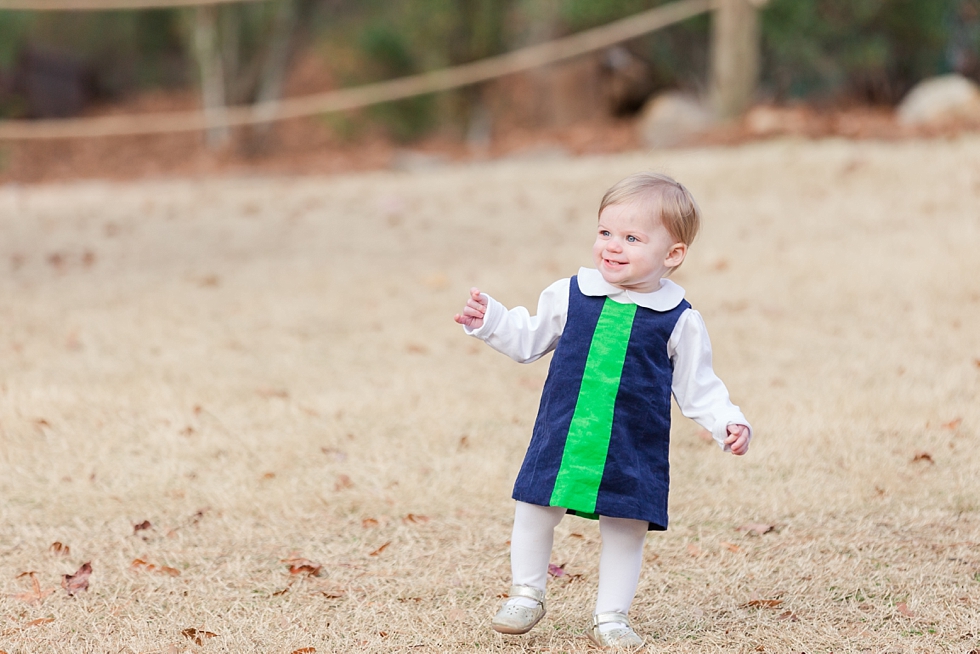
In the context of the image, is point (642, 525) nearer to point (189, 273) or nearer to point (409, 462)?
point (409, 462)

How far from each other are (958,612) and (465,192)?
7.69 meters

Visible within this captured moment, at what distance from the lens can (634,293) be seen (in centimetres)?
289

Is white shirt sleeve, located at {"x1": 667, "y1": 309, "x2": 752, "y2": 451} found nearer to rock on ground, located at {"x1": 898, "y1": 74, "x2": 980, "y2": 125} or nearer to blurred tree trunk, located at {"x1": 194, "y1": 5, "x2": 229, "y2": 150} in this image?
rock on ground, located at {"x1": 898, "y1": 74, "x2": 980, "y2": 125}

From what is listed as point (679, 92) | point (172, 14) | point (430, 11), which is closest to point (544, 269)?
point (679, 92)

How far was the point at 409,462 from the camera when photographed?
452cm

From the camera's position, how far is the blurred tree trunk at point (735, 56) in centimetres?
1044

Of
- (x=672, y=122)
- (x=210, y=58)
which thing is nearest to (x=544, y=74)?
(x=210, y=58)

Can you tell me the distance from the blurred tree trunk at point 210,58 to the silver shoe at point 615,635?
600 inches

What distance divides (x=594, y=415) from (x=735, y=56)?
337 inches

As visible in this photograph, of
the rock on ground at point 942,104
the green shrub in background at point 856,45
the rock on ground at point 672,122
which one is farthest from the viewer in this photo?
the green shrub in background at point 856,45

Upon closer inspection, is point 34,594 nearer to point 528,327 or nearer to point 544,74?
point 528,327

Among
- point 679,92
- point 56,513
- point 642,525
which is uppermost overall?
point 679,92

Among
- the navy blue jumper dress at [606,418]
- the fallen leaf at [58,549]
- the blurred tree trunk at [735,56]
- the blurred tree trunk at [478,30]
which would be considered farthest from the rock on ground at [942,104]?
the fallen leaf at [58,549]

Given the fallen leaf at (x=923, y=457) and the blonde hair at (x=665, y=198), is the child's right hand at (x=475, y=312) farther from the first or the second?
the fallen leaf at (x=923, y=457)
